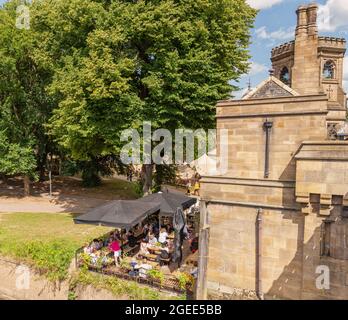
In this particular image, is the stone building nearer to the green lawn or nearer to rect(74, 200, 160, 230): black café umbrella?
the green lawn

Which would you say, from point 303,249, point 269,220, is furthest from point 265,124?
point 303,249

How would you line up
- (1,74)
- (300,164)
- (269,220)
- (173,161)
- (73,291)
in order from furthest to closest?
(1,74), (173,161), (73,291), (269,220), (300,164)

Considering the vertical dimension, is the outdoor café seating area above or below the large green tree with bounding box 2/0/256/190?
below

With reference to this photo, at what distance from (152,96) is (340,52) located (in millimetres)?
20357

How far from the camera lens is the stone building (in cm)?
1025

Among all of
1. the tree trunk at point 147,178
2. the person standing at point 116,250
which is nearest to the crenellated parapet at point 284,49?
the tree trunk at point 147,178

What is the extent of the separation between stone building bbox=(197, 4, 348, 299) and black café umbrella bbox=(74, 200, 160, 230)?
318cm

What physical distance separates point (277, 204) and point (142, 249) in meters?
6.62

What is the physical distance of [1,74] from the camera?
26719 mm

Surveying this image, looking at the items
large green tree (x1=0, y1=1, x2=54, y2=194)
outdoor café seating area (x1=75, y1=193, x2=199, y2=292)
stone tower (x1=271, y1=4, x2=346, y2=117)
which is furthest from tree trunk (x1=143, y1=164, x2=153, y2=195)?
stone tower (x1=271, y1=4, x2=346, y2=117)

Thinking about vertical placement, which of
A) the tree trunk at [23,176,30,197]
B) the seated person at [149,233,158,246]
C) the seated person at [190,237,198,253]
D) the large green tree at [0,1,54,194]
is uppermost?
the large green tree at [0,1,54,194]

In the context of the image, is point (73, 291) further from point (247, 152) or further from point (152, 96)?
point (152, 96)

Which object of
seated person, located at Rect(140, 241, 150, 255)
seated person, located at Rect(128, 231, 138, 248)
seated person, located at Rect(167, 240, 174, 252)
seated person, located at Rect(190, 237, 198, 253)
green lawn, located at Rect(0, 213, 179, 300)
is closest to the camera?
green lawn, located at Rect(0, 213, 179, 300)

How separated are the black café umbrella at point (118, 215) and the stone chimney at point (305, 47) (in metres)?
10.4
